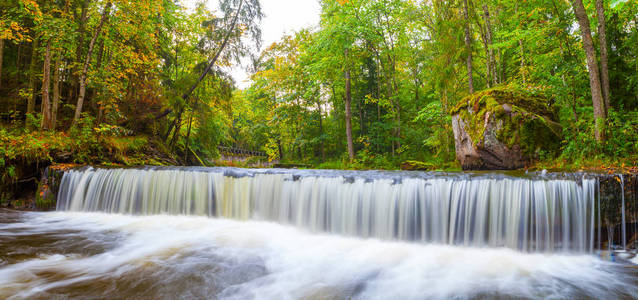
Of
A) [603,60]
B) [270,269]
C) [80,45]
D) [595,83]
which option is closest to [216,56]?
[80,45]

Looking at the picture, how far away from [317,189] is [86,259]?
4107 millimetres

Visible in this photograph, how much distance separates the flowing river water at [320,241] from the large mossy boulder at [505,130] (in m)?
3.06

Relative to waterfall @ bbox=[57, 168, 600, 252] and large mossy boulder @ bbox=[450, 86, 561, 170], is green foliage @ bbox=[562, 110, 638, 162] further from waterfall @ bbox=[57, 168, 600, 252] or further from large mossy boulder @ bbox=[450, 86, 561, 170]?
waterfall @ bbox=[57, 168, 600, 252]

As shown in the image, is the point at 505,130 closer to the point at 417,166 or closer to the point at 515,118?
the point at 515,118

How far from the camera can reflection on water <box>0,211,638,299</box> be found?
9.92 ft

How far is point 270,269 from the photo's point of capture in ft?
12.5

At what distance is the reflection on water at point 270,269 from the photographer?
9.92 ft

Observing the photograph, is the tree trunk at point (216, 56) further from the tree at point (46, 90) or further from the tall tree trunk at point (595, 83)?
the tall tree trunk at point (595, 83)

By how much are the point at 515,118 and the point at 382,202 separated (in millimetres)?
5256

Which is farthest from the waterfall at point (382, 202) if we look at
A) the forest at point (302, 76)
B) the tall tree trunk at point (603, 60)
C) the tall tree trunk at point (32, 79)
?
the tall tree trunk at point (32, 79)

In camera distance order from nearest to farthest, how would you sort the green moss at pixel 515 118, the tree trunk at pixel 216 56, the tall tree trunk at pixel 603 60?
the tall tree trunk at pixel 603 60, the green moss at pixel 515 118, the tree trunk at pixel 216 56

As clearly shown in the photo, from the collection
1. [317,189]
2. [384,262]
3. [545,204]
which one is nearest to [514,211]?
[545,204]

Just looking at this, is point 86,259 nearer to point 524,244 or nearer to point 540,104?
point 524,244

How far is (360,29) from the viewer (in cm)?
1313
